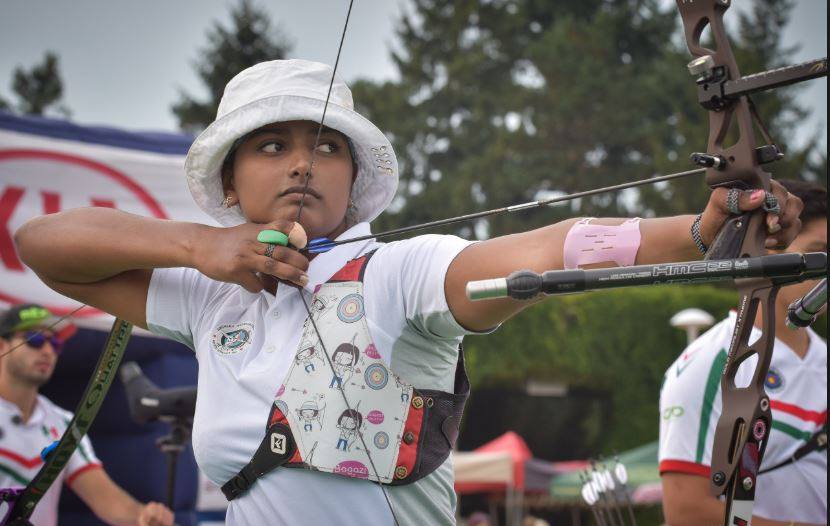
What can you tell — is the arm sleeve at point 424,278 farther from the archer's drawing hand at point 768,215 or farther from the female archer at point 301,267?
the archer's drawing hand at point 768,215

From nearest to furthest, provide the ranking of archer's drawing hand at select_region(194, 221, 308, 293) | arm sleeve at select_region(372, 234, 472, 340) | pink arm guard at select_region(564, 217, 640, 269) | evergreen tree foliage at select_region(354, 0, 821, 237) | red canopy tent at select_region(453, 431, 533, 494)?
pink arm guard at select_region(564, 217, 640, 269) → arm sleeve at select_region(372, 234, 472, 340) → archer's drawing hand at select_region(194, 221, 308, 293) → red canopy tent at select_region(453, 431, 533, 494) → evergreen tree foliage at select_region(354, 0, 821, 237)

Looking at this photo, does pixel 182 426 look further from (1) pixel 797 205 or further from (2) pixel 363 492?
(1) pixel 797 205

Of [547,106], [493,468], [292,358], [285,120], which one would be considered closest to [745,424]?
[292,358]

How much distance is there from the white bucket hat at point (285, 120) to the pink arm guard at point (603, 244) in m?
0.56

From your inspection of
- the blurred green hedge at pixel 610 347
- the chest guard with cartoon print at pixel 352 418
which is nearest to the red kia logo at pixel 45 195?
the chest guard with cartoon print at pixel 352 418

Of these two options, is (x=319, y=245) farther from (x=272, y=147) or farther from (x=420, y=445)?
(x=420, y=445)

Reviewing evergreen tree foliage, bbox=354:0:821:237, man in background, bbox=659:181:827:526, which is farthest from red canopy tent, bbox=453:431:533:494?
man in background, bbox=659:181:827:526

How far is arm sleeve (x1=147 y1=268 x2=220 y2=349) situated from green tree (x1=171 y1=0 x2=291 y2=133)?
22.6 metres

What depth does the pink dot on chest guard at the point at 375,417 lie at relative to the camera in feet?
4.98

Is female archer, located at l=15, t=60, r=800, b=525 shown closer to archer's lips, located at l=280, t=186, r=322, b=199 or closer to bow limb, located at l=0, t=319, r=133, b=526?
archer's lips, located at l=280, t=186, r=322, b=199

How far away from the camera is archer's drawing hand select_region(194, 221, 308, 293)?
1.59m

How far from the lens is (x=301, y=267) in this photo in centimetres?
161

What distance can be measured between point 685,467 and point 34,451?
269 cm

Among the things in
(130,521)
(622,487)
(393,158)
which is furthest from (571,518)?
(393,158)
